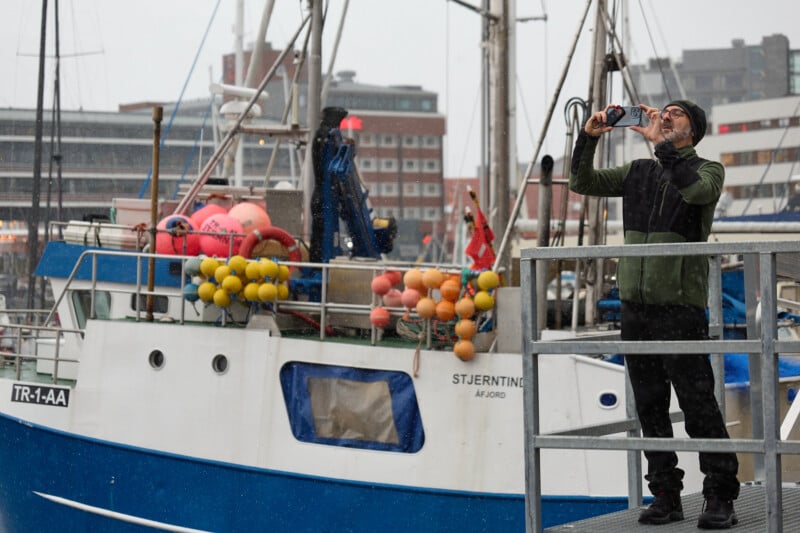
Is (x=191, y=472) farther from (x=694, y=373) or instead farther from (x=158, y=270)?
(x=694, y=373)

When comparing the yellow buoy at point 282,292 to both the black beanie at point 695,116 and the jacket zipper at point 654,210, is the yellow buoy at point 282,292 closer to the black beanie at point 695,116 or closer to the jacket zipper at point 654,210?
the jacket zipper at point 654,210

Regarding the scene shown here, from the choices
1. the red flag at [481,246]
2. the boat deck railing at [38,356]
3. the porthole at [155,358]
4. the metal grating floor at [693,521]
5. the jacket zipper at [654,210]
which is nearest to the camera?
the metal grating floor at [693,521]

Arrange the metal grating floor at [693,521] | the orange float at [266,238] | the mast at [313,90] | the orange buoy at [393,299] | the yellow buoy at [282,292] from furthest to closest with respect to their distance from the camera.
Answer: the mast at [313,90], the orange float at [266,238], the yellow buoy at [282,292], the orange buoy at [393,299], the metal grating floor at [693,521]

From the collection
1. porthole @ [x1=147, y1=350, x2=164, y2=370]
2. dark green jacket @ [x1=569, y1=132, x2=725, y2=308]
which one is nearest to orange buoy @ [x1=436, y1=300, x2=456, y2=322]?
porthole @ [x1=147, y1=350, x2=164, y2=370]

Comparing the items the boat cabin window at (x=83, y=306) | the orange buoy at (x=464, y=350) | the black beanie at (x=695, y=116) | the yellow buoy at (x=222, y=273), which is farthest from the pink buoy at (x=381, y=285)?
the black beanie at (x=695, y=116)

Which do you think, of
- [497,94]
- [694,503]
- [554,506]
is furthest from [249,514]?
[694,503]

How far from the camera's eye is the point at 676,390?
470 centimetres

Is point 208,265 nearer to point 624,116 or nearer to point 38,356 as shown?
point 38,356

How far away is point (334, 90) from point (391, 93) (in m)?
10.8

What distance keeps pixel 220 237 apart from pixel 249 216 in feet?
1.37

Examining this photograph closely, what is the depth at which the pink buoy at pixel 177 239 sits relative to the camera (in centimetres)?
1138

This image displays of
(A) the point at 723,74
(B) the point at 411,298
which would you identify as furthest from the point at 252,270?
(A) the point at 723,74

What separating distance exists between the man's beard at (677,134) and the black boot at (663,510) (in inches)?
55.2

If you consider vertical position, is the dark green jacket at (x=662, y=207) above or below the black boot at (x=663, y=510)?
above
